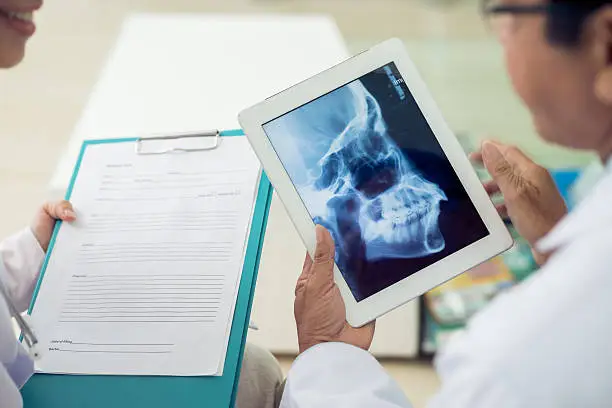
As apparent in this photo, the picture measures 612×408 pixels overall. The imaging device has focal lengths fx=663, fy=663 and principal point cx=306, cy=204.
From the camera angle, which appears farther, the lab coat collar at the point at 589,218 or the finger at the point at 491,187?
the finger at the point at 491,187

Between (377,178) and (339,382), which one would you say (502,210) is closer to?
(377,178)

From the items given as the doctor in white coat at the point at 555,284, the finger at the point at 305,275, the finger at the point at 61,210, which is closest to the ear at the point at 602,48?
the doctor in white coat at the point at 555,284

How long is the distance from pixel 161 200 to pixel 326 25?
940 millimetres

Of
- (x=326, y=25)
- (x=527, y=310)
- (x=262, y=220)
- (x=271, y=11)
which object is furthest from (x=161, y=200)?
(x=271, y=11)

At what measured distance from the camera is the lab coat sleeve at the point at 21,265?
990mm

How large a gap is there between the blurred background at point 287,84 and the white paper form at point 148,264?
1.15ft

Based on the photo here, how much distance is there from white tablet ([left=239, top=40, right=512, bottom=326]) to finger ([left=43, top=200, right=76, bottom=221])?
0.31 meters

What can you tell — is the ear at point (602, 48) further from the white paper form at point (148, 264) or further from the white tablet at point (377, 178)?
the white paper form at point (148, 264)

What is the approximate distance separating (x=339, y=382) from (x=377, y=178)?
0.29 meters

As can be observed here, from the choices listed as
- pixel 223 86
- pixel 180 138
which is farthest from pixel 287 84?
pixel 180 138

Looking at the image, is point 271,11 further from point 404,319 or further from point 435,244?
point 435,244

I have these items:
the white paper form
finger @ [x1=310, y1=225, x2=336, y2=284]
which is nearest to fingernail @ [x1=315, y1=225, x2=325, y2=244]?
finger @ [x1=310, y1=225, x2=336, y2=284]

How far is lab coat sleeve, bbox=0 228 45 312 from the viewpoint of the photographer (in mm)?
990

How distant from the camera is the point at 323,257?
34.7 inches
